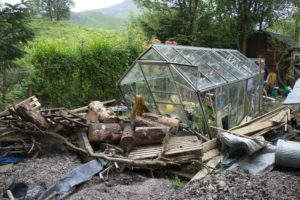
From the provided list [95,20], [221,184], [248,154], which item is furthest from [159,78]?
[95,20]

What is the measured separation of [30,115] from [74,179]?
188 centimetres

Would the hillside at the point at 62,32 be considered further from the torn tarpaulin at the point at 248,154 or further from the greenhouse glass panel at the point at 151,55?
the torn tarpaulin at the point at 248,154

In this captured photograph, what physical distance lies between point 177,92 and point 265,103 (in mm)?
6779

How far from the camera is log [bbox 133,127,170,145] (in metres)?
7.05

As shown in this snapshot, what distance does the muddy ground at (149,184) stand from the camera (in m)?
4.84

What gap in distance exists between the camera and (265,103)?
44.5 feet

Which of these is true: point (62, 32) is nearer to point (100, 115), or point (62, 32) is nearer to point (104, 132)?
point (100, 115)

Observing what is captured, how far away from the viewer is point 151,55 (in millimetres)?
8609

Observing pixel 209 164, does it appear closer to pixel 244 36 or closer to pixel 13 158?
pixel 13 158

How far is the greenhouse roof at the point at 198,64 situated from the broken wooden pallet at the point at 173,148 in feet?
4.10

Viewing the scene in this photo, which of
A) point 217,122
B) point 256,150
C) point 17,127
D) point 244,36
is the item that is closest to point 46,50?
point 17,127

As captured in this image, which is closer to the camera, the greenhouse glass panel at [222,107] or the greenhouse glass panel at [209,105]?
the greenhouse glass panel at [209,105]

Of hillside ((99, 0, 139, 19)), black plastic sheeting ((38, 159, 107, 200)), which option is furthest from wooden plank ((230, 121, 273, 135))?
hillside ((99, 0, 139, 19))

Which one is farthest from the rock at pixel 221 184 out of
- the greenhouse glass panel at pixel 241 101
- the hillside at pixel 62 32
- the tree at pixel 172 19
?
the hillside at pixel 62 32
